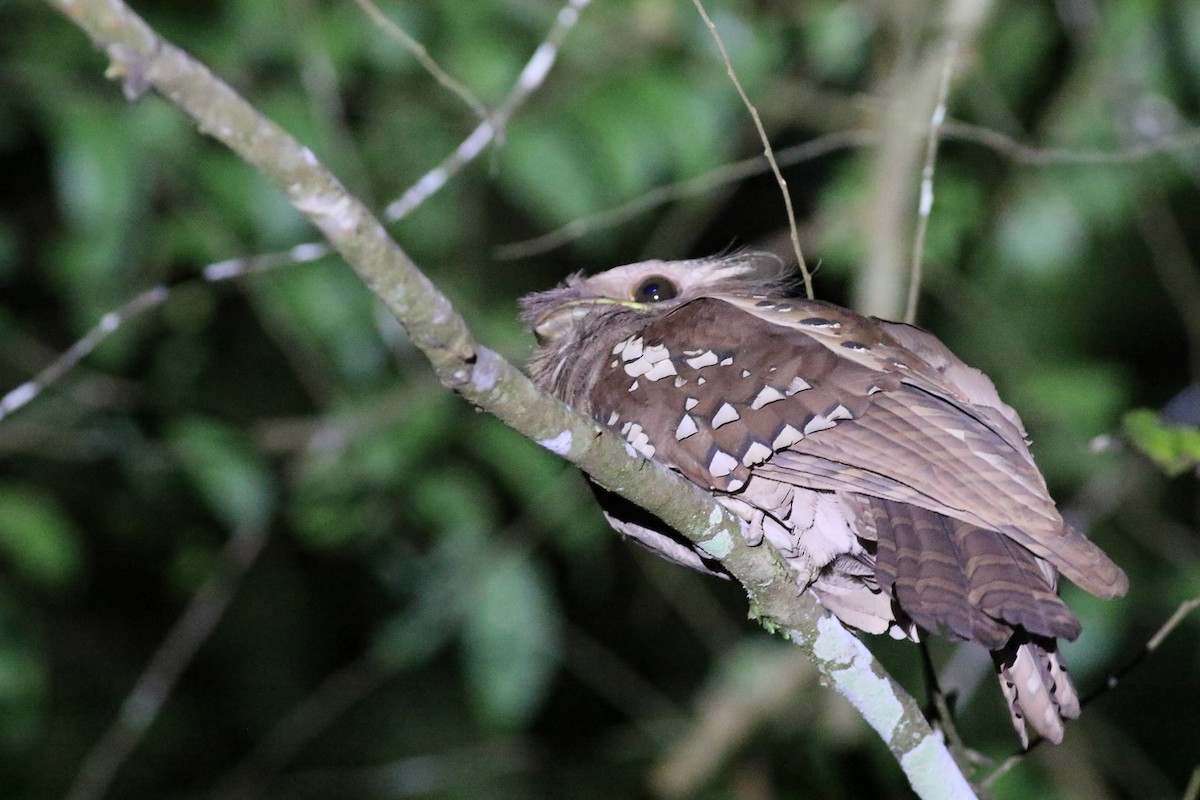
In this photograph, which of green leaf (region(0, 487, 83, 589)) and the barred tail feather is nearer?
the barred tail feather

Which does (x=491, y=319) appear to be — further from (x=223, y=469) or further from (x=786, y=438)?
(x=786, y=438)

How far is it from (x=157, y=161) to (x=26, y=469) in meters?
2.37

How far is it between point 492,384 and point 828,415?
0.99 m

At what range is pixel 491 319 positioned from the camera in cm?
540

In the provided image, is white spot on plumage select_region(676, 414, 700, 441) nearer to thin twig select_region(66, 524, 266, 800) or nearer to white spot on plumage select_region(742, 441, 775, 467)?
white spot on plumage select_region(742, 441, 775, 467)

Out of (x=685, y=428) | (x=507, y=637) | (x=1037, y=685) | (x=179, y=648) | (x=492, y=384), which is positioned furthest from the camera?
(x=179, y=648)

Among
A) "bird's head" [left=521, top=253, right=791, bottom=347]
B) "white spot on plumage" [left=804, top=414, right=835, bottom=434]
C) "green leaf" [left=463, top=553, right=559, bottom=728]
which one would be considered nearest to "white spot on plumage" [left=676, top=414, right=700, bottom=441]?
"white spot on plumage" [left=804, top=414, right=835, bottom=434]

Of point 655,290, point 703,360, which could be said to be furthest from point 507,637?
point 703,360

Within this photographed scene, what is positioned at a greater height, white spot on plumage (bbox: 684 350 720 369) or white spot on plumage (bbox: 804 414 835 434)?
white spot on plumage (bbox: 684 350 720 369)

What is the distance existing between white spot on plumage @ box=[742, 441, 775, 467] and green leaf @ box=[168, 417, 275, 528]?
2.64 m

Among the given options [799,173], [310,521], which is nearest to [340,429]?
[310,521]

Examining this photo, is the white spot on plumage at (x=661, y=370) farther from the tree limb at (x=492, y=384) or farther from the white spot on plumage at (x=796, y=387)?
the tree limb at (x=492, y=384)

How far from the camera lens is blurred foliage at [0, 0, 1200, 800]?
4.71 metres

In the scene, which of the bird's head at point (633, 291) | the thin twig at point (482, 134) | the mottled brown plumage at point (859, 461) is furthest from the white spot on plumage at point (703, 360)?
the thin twig at point (482, 134)
